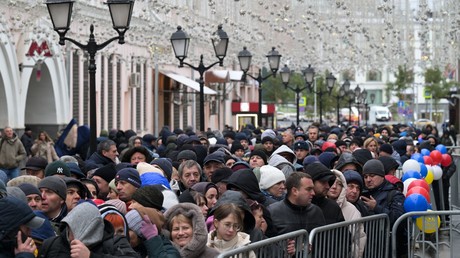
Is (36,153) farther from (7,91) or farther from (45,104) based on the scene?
(45,104)

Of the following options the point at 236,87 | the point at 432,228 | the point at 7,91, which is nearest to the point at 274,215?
the point at 432,228

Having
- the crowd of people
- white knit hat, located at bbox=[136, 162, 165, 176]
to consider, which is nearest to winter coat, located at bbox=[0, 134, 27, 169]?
the crowd of people

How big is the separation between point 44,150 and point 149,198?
17.3 metres

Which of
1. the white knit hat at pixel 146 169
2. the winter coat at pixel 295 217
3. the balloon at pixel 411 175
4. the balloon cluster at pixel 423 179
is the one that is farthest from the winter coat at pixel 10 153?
the winter coat at pixel 295 217

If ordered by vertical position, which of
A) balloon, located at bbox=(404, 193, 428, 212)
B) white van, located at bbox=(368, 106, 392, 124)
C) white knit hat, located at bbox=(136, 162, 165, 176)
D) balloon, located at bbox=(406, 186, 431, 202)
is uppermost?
white knit hat, located at bbox=(136, 162, 165, 176)

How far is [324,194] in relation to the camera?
1252 centimetres

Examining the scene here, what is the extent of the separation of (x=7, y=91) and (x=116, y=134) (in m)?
10.7

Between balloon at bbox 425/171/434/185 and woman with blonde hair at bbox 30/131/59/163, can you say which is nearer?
balloon at bbox 425/171/434/185

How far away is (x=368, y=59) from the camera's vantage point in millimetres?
52812

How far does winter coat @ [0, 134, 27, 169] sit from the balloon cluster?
7728 millimetres

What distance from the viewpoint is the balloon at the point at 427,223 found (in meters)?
13.6

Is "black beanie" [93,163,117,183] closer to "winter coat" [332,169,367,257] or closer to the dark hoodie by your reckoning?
the dark hoodie

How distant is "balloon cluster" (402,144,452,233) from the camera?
44.9ft

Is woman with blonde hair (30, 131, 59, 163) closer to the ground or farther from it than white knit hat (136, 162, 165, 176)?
closer to the ground
